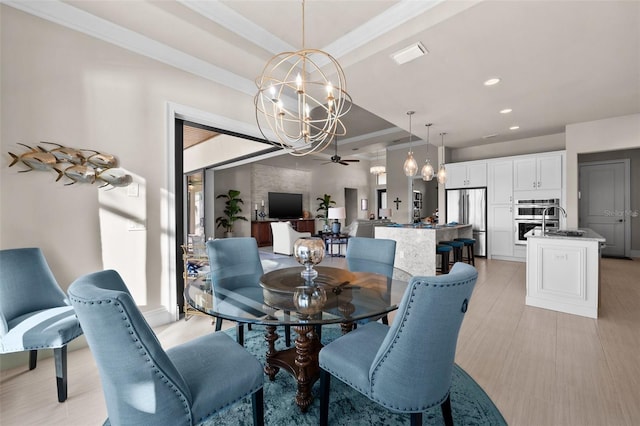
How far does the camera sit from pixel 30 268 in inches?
74.3

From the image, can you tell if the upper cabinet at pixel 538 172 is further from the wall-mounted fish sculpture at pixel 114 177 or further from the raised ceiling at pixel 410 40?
the wall-mounted fish sculpture at pixel 114 177

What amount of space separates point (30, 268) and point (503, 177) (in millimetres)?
7358

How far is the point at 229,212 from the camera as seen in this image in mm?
8305

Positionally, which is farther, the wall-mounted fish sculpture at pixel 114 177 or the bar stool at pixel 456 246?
the bar stool at pixel 456 246

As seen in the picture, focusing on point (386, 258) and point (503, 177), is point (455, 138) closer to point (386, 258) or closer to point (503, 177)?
point (503, 177)

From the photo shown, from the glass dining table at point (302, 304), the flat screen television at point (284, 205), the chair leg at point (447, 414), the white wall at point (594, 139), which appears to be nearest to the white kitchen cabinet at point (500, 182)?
the white wall at point (594, 139)

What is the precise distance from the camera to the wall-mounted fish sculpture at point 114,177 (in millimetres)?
2346

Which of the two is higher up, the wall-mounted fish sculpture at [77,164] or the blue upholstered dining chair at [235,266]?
the wall-mounted fish sculpture at [77,164]

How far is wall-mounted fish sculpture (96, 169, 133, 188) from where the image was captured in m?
2.35

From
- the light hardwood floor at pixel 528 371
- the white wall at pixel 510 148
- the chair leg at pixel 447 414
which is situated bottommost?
the light hardwood floor at pixel 528 371

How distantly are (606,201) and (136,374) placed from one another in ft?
29.0

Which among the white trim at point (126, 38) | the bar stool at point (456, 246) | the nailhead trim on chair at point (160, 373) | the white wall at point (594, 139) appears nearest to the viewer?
the nailhead trim on chair at point (160, 373)

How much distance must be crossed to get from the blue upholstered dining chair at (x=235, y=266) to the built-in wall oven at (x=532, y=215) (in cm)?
Result: 566

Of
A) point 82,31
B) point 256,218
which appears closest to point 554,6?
point 82,31
